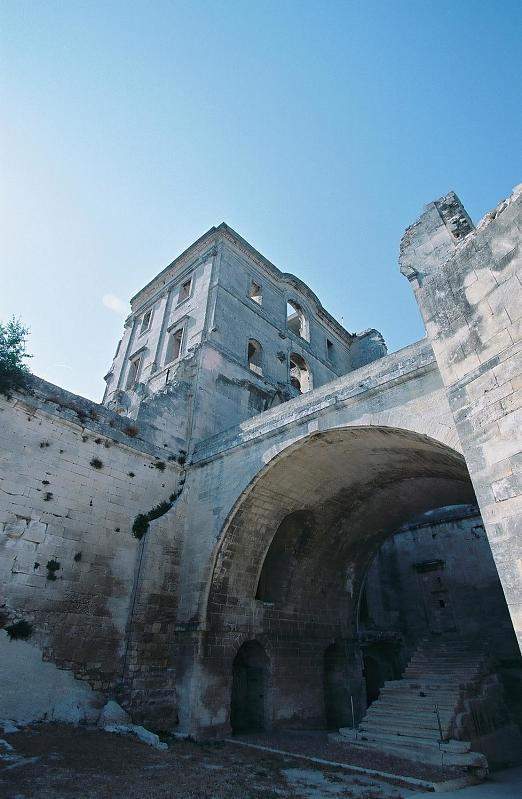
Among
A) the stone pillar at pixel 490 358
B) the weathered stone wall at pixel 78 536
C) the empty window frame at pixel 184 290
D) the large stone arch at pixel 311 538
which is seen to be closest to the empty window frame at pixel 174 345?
the empty window frame at pixel 184 290

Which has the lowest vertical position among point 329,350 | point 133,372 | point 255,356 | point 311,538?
point 311,538

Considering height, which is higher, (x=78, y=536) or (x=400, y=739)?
(x=78, y=536)

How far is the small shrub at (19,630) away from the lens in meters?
8.40

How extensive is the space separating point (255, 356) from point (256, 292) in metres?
3.92

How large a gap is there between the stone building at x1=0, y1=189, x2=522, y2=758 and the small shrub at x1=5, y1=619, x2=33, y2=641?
5.2 inches

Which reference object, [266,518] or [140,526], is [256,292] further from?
[140,526]

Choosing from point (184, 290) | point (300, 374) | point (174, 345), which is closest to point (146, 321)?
point (184, 290)

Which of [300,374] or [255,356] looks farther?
[300,374]

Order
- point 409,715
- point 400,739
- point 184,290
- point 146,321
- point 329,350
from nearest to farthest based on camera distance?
point 400,739
point 409,715
point 184,290
point 146,321
point 329,350

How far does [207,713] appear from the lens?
33.1 feet

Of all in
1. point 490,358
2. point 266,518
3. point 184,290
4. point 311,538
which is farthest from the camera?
point 184,290

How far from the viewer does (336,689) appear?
45.7ft

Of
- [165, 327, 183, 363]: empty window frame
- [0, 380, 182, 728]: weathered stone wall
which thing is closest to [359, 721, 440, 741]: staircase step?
[0, 380, 182, 728]: weathered stone wall

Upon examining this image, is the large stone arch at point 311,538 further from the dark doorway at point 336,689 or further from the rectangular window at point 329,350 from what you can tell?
the rectangular window at point 329,350
